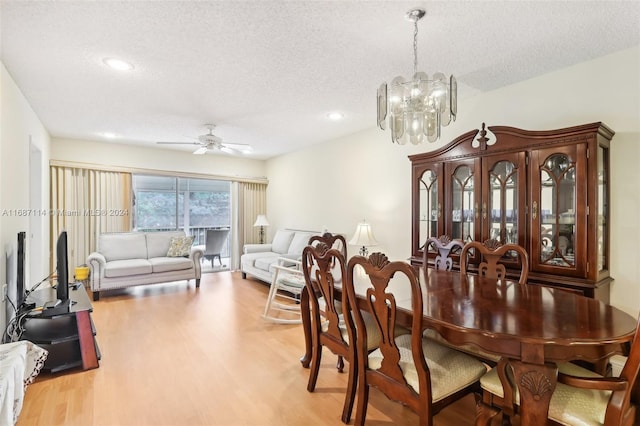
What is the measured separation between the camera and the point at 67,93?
10.6 feet

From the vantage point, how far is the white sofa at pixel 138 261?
446 cm

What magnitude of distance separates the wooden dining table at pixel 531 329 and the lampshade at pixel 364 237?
2322 millimetres

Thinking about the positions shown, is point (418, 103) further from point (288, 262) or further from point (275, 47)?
point (288, 262)

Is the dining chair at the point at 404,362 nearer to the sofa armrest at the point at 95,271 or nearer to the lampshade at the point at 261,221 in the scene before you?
the sofa armrest at the point at 95,271

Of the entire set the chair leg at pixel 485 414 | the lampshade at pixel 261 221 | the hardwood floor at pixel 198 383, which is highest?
the lampshade at pixel 261 221

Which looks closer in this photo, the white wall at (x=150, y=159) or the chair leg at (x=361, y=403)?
the chair leg at (x=361, y=403)

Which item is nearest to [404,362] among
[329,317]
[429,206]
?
[329,317]

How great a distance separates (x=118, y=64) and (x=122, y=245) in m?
3.45

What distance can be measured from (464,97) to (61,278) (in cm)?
424

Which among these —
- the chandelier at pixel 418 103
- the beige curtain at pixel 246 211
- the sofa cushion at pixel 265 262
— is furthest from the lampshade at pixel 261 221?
the chandelier at pixel 418 103

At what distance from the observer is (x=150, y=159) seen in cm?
590

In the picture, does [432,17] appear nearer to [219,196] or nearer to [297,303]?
[297,303]

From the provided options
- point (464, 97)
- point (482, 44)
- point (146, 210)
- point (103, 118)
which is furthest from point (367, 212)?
point (146, 210)

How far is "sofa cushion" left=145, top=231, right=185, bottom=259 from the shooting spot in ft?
17.7
